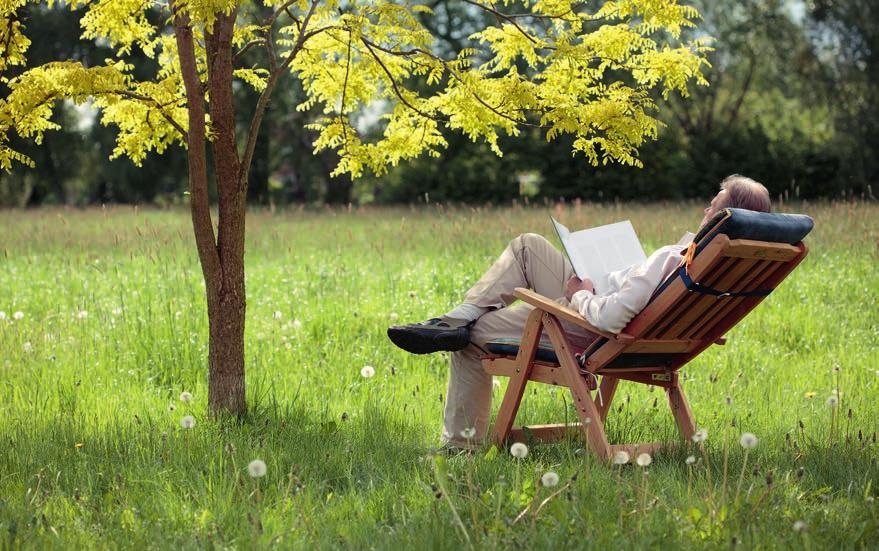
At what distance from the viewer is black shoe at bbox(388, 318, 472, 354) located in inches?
163

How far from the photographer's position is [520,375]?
4105 mm

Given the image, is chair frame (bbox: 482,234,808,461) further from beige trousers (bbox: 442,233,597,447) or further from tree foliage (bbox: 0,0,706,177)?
tree foliage (bbox: 0,0,706,177)

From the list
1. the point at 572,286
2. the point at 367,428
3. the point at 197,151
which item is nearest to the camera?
the point at 572,286

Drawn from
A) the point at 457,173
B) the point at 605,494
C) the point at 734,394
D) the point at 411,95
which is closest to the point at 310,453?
the point at 605,494

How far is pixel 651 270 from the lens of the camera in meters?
3.90

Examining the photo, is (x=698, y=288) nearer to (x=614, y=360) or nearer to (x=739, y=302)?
(x=739, y=302)

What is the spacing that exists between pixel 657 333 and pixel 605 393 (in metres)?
0.73

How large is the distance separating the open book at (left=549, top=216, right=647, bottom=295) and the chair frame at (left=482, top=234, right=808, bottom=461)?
12.2 inches

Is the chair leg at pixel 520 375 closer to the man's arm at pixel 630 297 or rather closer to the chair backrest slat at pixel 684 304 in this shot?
the man's arm at pixel 630 297

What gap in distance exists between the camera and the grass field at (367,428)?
313 cm

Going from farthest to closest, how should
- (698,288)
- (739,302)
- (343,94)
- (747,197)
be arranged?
(343,94) → (739,302) → (747,197) → (698,288)

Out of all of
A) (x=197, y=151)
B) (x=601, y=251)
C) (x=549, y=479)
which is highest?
(x=197, y=151)

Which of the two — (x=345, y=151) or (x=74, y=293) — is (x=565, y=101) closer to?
(x=345, y=151)

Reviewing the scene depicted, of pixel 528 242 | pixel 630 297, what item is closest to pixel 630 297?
pixel 630 297
